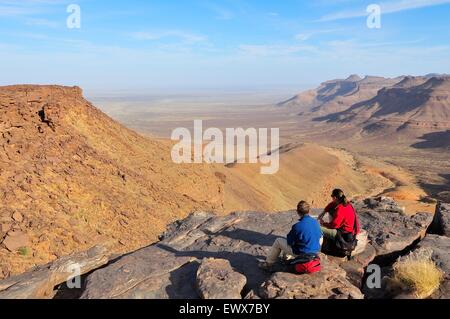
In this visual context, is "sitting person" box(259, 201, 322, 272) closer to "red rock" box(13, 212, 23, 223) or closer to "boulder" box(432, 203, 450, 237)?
"boulder" box(432, 203, 450, 237)

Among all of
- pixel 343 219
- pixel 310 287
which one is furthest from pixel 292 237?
pixel 343 219

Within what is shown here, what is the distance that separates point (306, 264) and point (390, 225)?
4166 millimetres

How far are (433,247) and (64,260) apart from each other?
728 cm

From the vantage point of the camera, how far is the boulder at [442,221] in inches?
367

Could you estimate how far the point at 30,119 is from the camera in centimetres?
1519

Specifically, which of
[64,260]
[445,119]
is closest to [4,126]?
[64,260]

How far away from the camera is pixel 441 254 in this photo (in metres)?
7.71

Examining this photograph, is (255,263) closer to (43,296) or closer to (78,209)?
(43,296)

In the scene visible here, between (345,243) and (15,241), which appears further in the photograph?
(15,241)

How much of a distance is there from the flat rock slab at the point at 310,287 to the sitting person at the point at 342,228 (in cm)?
110

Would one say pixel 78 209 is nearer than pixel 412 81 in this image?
Yes

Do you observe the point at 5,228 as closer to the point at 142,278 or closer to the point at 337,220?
the point at 142,278

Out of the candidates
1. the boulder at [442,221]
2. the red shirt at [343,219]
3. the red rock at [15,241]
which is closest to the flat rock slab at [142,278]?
the red shirt at [343,219]

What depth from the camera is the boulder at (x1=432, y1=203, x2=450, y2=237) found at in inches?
367
